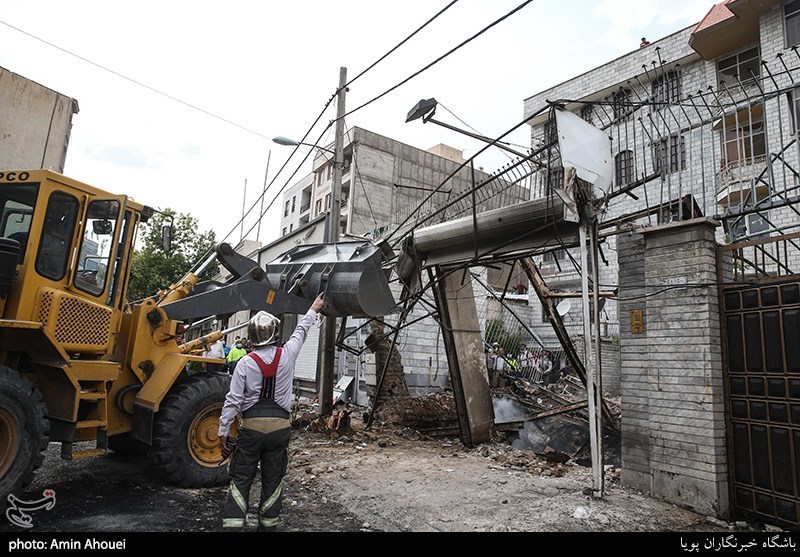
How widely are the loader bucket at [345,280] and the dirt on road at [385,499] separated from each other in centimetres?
209

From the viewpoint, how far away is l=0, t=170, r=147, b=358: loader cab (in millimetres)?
Answer: 4434

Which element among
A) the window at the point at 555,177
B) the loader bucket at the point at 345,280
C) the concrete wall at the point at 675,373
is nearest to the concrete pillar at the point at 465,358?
the loader bucket at the point at 345,280

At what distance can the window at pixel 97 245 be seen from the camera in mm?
Result: 4957

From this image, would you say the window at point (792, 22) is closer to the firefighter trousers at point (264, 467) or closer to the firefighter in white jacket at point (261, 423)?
the firefighter in white jacket at point (261, 423)

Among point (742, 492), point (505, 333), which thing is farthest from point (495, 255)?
point (505, 333)

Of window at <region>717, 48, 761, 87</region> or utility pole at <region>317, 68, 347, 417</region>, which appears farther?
window at <region>717, 48, 761, 87</region>

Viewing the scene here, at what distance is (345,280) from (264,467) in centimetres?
270

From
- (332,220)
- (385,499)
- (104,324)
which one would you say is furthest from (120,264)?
(332,220)

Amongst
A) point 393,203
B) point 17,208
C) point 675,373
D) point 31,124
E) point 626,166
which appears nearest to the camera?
point 17,208

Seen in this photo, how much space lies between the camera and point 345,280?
593cm

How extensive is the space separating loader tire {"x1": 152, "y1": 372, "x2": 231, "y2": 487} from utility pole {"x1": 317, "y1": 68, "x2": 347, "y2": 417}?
3.36 meters

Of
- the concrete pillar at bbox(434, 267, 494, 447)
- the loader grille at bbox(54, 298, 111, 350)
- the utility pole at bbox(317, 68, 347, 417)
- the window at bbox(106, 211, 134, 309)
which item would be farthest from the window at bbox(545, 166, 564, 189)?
the loader grille at bbox(54, 298, 111, 350)

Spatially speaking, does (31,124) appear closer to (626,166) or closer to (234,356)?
(234,356)

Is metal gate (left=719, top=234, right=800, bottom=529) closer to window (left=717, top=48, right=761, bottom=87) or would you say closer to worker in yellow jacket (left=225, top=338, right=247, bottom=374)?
worker in yellow jacket (left=225, top=338, right=247, bottom=374)
